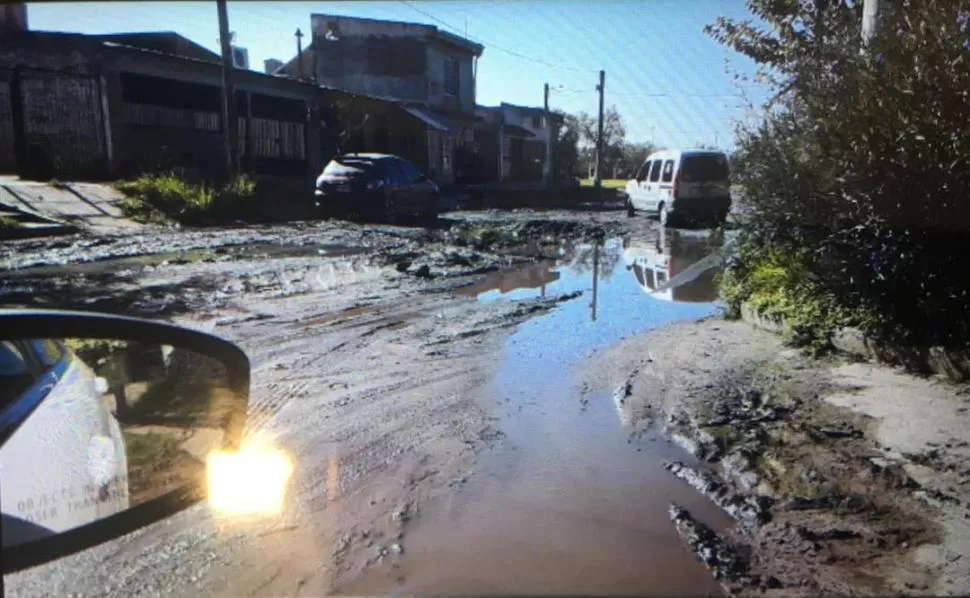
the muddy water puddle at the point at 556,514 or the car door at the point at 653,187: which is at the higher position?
the car door at the point at 653,187

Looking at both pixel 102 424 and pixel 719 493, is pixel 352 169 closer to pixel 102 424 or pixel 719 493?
Result: pixel 719 493

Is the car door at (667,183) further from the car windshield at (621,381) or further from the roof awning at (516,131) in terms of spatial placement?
the roof awning at (516,131)

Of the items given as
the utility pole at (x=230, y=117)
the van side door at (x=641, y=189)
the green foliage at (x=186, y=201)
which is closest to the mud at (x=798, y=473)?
the green foliage at (x=186, y=201)

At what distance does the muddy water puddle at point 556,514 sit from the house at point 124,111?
57.7 feet

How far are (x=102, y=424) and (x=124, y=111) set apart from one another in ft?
70.7

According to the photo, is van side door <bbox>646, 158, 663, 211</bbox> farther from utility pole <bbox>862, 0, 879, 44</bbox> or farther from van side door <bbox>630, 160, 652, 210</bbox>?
utility pole <bbox>862, 0, 879, 44</bbox>

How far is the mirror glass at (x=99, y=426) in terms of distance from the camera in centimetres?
172

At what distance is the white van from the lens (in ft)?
60.6

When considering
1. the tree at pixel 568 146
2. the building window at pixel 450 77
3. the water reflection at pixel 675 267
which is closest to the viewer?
the water reflection at pixel 675 267

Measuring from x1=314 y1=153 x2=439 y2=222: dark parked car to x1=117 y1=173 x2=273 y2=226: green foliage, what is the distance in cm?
165

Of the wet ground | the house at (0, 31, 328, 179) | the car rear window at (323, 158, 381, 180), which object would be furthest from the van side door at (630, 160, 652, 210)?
the house at (0, 31, 328, 179)

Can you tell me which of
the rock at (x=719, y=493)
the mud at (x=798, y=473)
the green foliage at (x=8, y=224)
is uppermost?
the green foliage at (x=8, y=224)

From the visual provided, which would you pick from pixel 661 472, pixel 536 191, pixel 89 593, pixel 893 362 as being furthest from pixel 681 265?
pixel 536 191

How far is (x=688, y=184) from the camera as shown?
63.2ft
